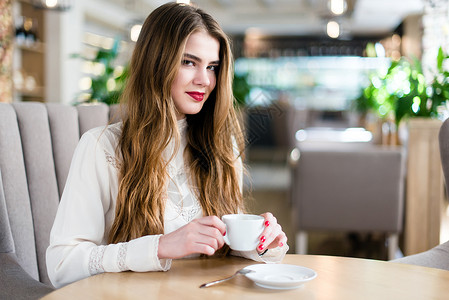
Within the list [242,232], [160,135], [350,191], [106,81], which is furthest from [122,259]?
[106,81]

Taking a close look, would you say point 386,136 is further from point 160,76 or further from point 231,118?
point 160,76

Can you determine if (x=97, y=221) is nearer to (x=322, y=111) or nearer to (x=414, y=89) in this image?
(x=414, y=89)

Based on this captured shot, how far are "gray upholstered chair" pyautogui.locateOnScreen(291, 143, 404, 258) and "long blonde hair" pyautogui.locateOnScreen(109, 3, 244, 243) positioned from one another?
203 cm

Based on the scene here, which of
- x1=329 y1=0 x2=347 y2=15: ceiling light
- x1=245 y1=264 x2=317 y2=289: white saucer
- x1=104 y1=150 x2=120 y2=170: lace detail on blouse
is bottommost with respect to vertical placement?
x1=245 y1=264 x2=317 y2=289: white saucer

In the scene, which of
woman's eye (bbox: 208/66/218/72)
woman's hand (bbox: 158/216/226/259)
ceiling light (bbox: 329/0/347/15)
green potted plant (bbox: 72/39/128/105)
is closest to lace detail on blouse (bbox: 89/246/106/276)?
woman's hand (bbox: 158/216/226/259)

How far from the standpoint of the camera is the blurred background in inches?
129

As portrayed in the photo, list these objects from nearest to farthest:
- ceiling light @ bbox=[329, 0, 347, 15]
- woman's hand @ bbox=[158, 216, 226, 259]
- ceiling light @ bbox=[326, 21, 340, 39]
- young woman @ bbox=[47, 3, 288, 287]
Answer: woman's hand @ bbox=[158, 216, 226, 259]
young woman @ bbox=[47, 3, 288, 287]
ceiling light @ bbox=[329, 0, 347, 15]
ceiling light @ bbox=[326, 21, 340, 39]

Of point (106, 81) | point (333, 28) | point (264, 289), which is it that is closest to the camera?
point (264, 289)

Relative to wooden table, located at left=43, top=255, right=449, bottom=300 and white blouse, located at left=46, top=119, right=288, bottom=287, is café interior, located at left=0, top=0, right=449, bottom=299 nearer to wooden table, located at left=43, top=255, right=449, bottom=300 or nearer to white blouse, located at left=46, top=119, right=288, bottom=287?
white blouse, located at left=46, top=119, right=288, bottom=287

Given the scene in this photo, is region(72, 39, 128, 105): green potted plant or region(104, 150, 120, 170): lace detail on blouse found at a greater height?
region(72, 39, 128, 105): green potted plant

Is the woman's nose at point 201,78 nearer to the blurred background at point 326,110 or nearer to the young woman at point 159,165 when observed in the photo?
the young woman at point 159,165

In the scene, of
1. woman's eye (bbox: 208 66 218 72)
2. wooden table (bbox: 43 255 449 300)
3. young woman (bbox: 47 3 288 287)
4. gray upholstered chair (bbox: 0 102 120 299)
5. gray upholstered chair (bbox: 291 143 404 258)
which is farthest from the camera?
gray upholstered chair (bbox: 291 143 404 258)

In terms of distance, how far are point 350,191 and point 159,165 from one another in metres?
2.34

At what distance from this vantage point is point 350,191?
3438mm
